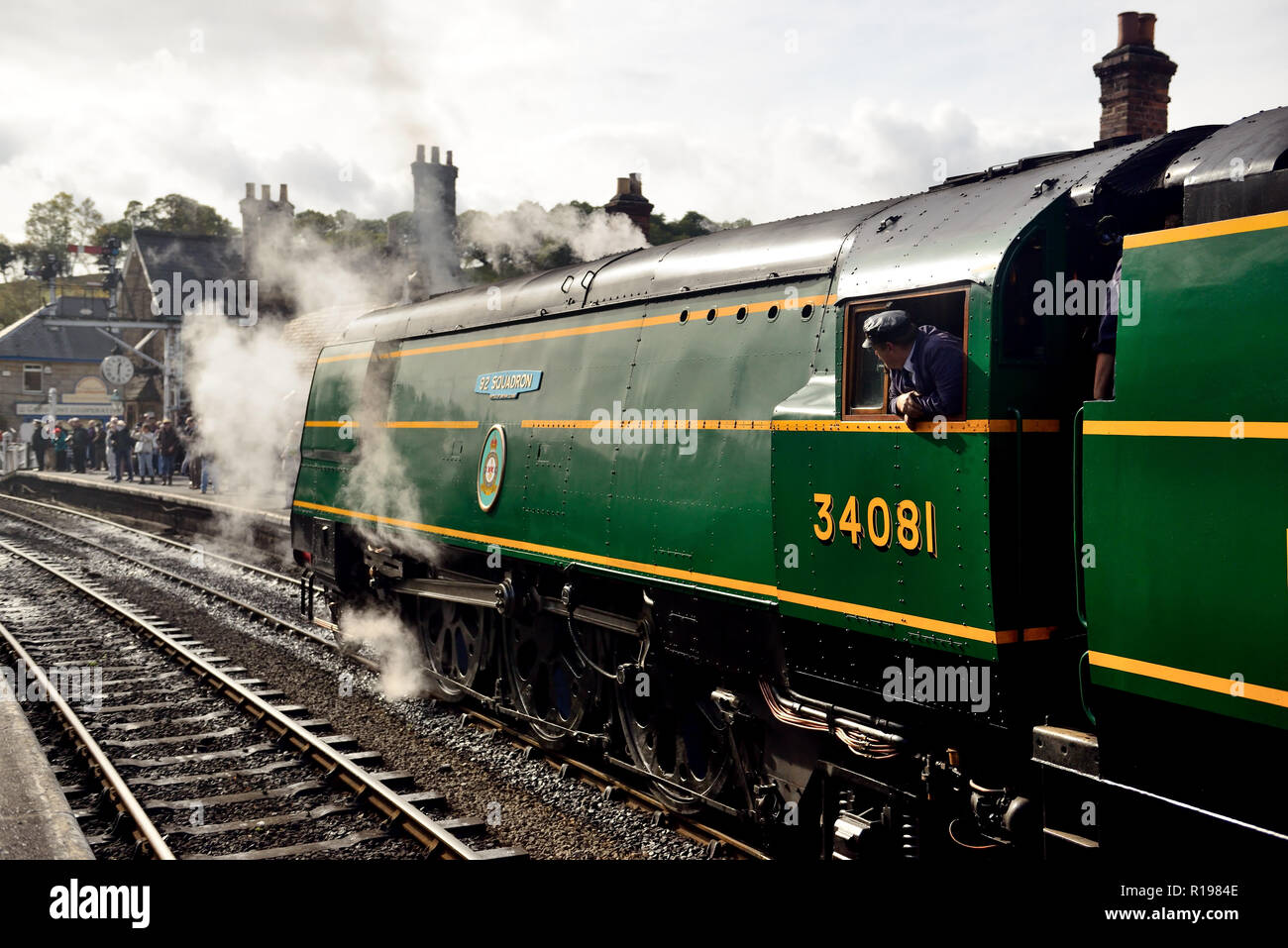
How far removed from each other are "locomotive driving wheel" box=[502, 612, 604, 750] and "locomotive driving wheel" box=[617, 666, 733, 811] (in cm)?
44

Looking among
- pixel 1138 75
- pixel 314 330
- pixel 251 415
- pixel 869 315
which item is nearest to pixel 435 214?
pixel 314 330

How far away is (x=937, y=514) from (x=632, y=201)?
12.9 meters

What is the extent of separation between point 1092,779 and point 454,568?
256 inches

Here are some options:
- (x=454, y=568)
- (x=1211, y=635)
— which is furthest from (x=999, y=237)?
(x=454, y=568)

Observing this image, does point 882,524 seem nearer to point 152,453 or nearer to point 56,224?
point 152,453

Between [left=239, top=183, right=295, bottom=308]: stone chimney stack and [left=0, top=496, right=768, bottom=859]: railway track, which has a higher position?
[left=239, top=183, right=295, bottom=308]: stone chimney stack

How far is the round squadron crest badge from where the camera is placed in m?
8.53

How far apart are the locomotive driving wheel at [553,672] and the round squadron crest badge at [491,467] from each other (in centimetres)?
103

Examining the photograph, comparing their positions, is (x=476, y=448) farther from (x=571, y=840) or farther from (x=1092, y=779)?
(x=1092, y=779)

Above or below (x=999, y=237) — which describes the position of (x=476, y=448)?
below

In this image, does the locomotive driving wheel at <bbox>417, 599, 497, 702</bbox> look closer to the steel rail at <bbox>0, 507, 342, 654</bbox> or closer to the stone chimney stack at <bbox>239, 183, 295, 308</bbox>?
the steel rail at <bbox>0, 507, 342, 654</bbox>

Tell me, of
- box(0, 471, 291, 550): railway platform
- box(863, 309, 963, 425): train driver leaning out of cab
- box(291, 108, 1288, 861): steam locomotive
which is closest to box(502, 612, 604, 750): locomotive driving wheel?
box(291, 108, 1288, 861): steam locomotive
